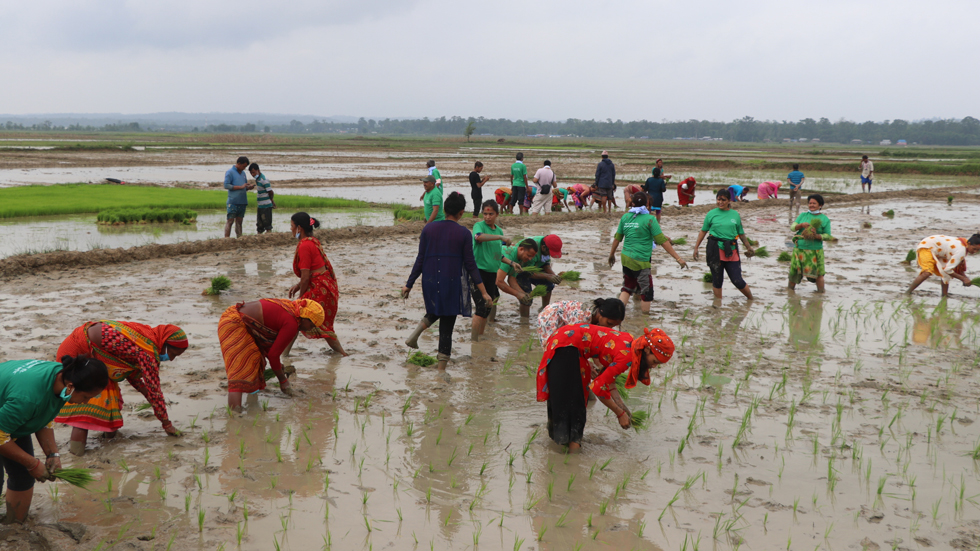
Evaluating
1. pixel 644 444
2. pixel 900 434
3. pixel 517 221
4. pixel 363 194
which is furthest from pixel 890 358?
pixel 363 194

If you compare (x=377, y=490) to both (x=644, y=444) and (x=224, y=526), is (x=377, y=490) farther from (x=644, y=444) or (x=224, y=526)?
(x=644, y=444)

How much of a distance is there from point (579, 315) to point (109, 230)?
12.7 metres

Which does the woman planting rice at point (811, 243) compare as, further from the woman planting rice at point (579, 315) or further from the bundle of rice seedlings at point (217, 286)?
the bundle of rice seedlings at point (217, 286)

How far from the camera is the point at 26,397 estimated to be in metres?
3.22

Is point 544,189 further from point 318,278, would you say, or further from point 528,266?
point 318,278

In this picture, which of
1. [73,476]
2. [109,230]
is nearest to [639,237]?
[73,476]

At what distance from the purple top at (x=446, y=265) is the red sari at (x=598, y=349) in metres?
1.71

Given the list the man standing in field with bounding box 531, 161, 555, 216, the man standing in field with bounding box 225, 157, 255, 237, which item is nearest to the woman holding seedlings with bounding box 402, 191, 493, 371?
the man standing in field with bounding box 225, 157, 255, 237

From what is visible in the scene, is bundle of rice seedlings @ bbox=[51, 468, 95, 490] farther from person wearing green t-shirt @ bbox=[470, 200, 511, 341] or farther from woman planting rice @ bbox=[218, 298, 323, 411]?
person wearing green t-shirt @ bbox=[470, 200, 511, 341]

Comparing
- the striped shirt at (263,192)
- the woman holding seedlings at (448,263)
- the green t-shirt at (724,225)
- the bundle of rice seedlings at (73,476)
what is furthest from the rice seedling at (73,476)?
the striped shirt at (263,192)

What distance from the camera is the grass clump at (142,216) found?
1537 centimetres

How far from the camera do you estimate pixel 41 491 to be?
4.05m

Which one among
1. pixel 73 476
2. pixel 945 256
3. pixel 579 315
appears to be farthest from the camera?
pixel 945 256

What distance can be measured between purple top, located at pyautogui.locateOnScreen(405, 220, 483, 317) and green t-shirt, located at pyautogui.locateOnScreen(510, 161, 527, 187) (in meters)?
10.9
